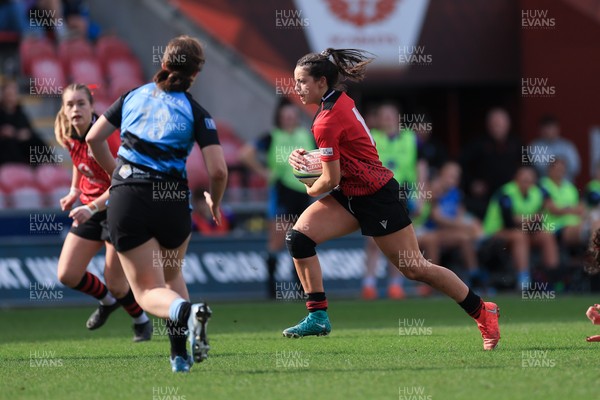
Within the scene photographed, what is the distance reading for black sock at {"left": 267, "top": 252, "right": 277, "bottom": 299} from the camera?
51.2ft

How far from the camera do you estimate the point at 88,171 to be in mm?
9641

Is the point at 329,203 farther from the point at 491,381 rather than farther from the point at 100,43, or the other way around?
the point at 100,43

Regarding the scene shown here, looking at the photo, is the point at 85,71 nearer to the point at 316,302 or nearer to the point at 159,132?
the point at 316,302

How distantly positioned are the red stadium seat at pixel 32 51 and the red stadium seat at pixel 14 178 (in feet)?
8.88

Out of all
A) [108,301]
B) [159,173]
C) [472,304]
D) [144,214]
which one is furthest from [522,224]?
[144,214]

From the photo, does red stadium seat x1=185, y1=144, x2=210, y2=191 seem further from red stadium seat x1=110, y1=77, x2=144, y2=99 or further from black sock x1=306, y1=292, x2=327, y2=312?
black sock x1=306, y1=292, x2=327, y2=312

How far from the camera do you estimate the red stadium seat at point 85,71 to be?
18853 mm

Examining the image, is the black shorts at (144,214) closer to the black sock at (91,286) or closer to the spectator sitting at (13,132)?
the black sock at (91,286)

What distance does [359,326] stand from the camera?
37.0ft

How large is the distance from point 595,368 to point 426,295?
9.03 m

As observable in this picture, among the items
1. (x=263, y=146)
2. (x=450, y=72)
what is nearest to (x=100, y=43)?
(x=263, y=146)

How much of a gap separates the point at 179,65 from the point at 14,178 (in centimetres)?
1001

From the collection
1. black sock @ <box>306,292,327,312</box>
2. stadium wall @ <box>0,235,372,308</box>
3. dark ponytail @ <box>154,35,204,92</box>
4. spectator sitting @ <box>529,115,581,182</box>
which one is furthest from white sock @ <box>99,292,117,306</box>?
spectator sitting @ <box>529,115,581,182</box>

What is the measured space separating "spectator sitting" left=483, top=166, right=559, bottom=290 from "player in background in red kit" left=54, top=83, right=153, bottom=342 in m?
7.67
